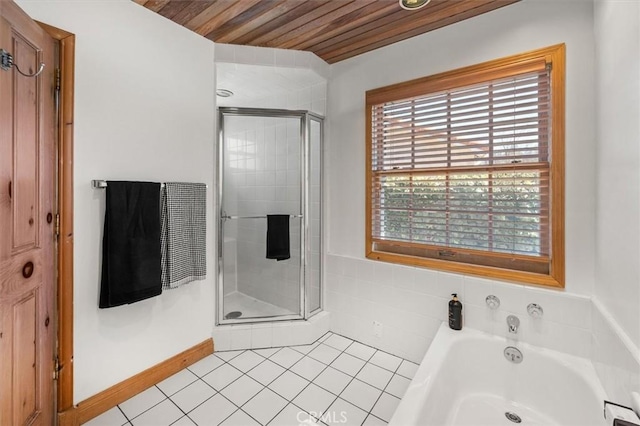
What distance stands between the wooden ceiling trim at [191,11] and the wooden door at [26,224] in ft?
2.48

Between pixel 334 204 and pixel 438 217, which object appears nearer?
pixel 438 217

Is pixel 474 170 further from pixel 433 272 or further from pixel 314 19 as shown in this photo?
pixel 314 19

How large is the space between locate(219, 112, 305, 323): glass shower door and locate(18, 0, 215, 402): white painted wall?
348 mm

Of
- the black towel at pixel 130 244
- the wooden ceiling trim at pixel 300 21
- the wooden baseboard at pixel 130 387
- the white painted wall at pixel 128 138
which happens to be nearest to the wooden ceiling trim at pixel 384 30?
the wooden ceiling trim at pixel 300 21

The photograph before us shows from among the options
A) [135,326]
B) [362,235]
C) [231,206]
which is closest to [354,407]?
[362,235]

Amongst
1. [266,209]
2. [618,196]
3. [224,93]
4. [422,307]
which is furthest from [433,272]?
[224,93]

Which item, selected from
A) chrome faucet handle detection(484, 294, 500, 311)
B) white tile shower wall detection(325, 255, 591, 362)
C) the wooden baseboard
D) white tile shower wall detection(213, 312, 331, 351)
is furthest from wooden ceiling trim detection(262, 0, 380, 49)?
the wooden baseboard

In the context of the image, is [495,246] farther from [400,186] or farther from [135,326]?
[135,326]

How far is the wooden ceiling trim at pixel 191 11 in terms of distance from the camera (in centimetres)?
174

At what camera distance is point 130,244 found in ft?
5.48

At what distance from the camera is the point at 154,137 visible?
6.02 ft

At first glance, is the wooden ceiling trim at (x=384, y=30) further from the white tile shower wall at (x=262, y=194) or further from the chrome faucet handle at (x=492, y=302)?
the chrome faucet handle at (x=492, y=302)

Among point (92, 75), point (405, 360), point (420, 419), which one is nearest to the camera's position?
point (420, 419)

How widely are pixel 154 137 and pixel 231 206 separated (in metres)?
0.92
